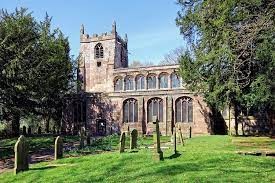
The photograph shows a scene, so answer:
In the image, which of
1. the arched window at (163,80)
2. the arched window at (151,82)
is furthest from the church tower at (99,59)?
the arched window at (163,80)

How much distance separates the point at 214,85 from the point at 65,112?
27368 mm

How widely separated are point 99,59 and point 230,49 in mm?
42953

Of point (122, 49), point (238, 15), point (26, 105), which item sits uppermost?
point (122, 49)

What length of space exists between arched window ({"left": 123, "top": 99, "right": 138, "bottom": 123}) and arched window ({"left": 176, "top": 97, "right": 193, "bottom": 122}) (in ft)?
18.0

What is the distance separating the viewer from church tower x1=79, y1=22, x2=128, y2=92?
56312mm

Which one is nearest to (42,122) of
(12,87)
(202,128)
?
(202,128)

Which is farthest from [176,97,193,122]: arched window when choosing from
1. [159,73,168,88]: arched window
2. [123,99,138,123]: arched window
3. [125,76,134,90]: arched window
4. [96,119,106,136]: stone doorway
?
[96,119,106,136]: stone doorway

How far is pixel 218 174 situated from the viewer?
11023 mm

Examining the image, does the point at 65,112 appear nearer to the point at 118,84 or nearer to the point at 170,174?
the point at 118,84

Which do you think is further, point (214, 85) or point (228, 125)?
point (228, 125)

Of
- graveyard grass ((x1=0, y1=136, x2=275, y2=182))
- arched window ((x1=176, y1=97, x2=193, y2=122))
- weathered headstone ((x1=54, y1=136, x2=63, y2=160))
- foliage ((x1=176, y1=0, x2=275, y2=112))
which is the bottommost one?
graveyard grass ((x1=0, y1=136, x2=275, y2=182))

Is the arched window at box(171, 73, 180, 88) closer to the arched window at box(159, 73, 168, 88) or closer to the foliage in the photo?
the arched window at box(159, 73, 168, 88)

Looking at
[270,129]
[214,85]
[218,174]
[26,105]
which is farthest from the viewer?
[270,129]

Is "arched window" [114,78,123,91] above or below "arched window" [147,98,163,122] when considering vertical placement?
above
